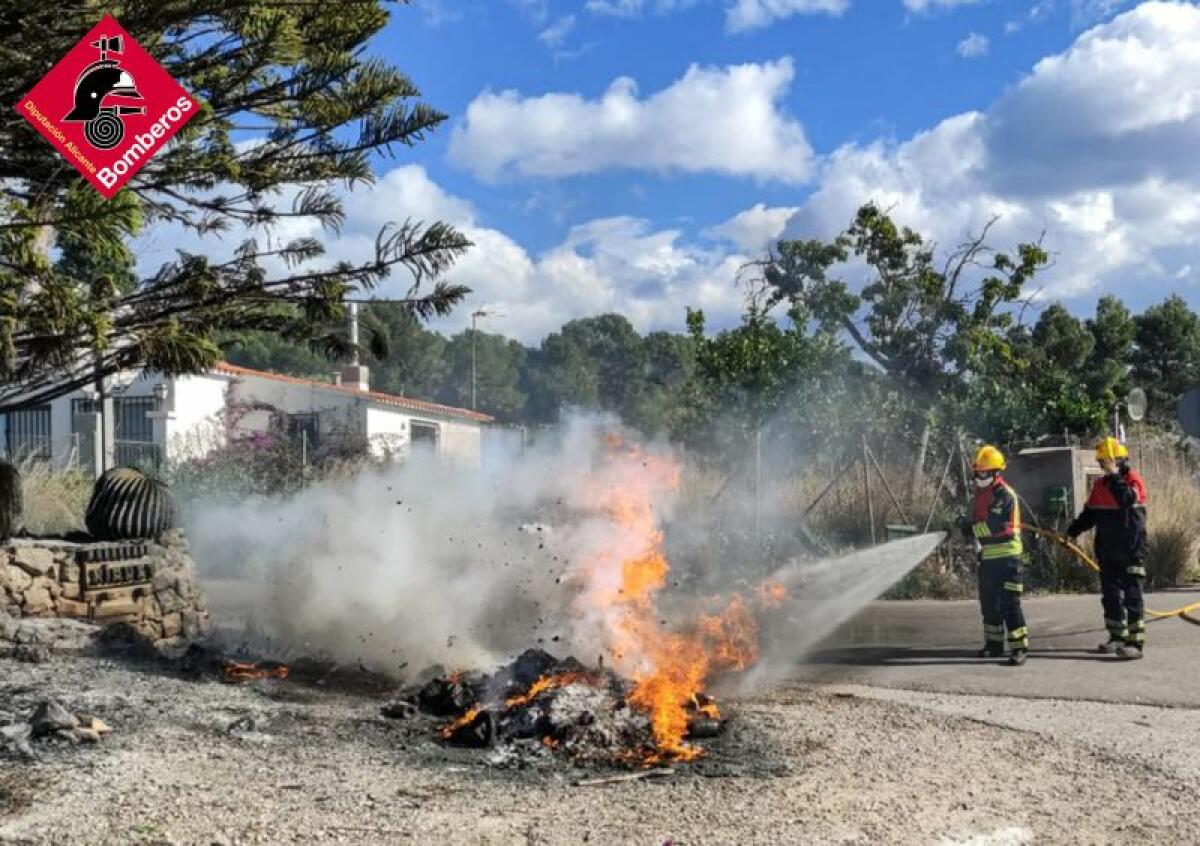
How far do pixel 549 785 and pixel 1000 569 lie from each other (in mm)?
5408

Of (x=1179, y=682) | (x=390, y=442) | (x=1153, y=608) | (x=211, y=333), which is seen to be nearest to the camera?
(x=211, y=333)

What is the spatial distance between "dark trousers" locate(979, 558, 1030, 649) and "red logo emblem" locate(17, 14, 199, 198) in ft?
24.1

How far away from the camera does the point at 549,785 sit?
16.8 feet

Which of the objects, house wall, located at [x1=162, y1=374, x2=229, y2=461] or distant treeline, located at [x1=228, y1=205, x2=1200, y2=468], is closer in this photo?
distant treeline, located at [x1=228, y1=205, x2=1200, y2=468]

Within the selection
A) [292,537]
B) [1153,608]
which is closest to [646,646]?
[292,537]

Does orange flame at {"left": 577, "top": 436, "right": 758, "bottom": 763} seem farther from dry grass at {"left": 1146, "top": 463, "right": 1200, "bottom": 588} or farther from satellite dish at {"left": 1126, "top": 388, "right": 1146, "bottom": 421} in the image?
satellite dish at {"left": 1126, "top": 388, "right": 1146, "bottom": 421}

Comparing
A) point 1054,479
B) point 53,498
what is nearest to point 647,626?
point 1054,479

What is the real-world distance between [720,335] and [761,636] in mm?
8611

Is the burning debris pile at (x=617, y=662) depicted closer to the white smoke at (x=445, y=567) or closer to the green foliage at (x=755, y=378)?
the white smoke at (x=445, y=567)

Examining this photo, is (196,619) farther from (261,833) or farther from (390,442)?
(390,442)

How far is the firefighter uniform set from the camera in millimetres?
8727

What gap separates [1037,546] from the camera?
44.4 feet

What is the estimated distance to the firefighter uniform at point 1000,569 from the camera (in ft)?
28.6

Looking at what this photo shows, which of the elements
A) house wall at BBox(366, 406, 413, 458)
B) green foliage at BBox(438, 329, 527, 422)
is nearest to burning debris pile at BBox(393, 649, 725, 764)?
house wall at BBox(366, 406, 413, 458)
